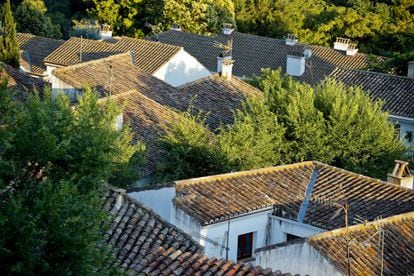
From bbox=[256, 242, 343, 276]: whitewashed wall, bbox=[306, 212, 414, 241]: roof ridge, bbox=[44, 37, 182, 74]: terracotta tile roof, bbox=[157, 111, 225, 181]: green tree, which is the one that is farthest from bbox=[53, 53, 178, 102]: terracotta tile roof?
bbox=[256, 242, 343, 276]: whitewashed wall

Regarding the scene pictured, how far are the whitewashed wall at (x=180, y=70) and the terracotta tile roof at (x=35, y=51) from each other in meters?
6.43

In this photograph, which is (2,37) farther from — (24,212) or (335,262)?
(24,212)

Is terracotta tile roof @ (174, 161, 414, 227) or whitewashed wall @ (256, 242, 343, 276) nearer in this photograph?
whitewashed wall @ (256, 242, 343, 276)

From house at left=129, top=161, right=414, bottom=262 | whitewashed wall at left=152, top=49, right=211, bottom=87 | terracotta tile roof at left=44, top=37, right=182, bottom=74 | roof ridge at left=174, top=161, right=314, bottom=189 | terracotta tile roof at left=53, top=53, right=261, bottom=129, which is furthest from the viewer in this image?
terracotta tile roof at left=44, top=37, right=182, bottom=74

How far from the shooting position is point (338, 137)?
29.2 meters

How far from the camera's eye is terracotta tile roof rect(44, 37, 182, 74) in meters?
39.8

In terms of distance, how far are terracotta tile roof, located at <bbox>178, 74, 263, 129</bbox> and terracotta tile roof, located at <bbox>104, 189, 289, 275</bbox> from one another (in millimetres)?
14482

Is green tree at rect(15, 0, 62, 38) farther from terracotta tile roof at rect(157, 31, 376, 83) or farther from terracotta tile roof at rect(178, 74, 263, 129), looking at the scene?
terracotta tile roof at rect(178, 74, 263, 129)

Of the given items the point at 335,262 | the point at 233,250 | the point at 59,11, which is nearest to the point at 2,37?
the point at 233,250

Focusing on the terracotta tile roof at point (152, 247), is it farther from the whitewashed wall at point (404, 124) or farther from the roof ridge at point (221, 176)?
the whitewashed wall at point (404, 124)

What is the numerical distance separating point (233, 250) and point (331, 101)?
9854 mm

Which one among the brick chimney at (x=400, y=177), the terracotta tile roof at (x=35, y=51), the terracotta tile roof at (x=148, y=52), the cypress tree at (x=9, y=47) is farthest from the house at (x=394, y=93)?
the terracotta tile roof at (x=35, y=51)

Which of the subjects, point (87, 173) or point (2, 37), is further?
point (2, 37)

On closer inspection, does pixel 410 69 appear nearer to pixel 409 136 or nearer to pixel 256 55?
pixel 409 136
